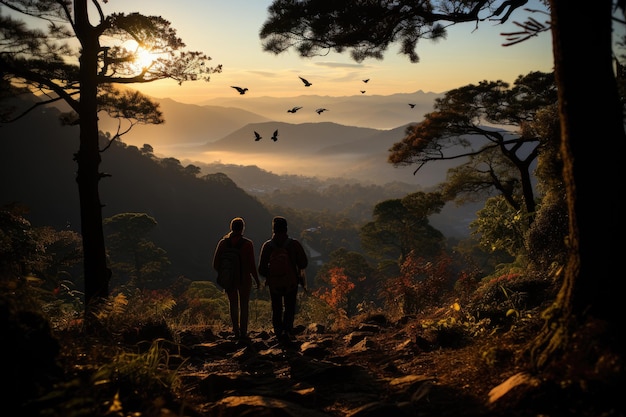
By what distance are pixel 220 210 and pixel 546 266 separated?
320ft

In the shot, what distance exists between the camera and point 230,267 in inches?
274

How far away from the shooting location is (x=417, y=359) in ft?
16.8

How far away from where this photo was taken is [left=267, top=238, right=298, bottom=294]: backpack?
668 centimetres

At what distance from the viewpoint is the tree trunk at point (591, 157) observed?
10.3 feet

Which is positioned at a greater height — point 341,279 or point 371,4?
point 371,4

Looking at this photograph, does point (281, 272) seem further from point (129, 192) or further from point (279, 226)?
point (129, 192)

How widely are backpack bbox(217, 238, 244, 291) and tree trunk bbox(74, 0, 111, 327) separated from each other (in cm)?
210

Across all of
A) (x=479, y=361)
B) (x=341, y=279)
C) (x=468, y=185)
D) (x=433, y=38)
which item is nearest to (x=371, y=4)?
(x=433, y=38)

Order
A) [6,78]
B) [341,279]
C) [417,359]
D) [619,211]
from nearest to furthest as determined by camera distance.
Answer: [619,211] < [417,359] < [6,78] < [341,279]

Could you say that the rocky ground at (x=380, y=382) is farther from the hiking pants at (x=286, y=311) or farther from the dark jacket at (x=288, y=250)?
the dark jacket at (x=288, y=250)

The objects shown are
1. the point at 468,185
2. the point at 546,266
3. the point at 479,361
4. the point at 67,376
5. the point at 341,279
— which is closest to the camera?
the point at 67,376

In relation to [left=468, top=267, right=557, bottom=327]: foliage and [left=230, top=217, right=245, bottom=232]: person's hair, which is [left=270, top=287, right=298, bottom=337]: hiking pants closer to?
[left=230, top=217, right=245, bottom=232]: person's hair

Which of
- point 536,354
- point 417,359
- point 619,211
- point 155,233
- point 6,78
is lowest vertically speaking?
point 155,233

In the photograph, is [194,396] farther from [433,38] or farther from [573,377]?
[433,38]
